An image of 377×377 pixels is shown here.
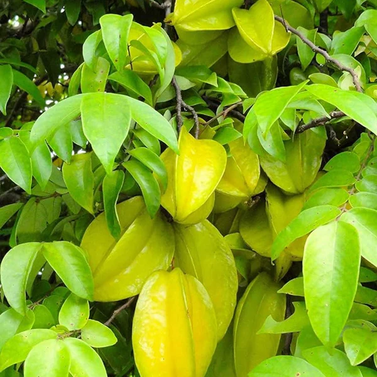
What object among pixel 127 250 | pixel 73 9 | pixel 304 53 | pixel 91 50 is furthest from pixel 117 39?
pixel 73 9

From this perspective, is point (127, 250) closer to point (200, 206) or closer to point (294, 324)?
point (200, 206)

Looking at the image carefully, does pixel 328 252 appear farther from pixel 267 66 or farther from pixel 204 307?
pixel 267 66

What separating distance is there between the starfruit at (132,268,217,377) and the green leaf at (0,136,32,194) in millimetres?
211

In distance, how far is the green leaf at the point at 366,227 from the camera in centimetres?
58

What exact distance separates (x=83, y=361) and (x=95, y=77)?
379 millimetres

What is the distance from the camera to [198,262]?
33.0 inches

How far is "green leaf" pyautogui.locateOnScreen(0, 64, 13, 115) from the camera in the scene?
0.91 m

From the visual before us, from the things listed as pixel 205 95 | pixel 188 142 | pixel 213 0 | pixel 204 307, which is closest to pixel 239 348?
pixel 204 307

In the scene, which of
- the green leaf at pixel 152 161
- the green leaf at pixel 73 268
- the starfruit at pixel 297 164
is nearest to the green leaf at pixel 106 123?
the green leaf at pixel 152 161

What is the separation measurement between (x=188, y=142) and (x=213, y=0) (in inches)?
11.1

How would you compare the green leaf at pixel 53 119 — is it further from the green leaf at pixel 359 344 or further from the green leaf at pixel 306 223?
the green leaf at pixel 359 344

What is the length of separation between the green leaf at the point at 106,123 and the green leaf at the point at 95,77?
16cm

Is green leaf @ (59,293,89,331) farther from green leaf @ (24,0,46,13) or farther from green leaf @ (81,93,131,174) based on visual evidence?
green leaf @ (24,0,46,13)

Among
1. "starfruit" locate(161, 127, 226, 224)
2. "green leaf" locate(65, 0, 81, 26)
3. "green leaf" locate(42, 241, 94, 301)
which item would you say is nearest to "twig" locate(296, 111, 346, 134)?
"starfruit" locate(161, 127, 226, 224)
